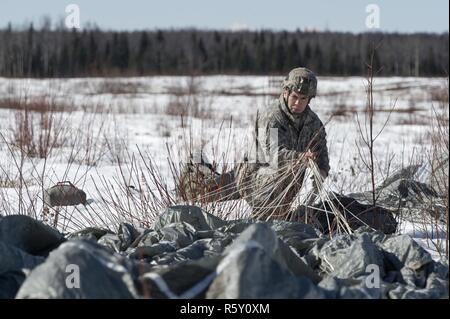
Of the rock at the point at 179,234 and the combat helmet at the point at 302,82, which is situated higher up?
the combat helmet at the point at 302,82

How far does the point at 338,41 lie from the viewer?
205 ft

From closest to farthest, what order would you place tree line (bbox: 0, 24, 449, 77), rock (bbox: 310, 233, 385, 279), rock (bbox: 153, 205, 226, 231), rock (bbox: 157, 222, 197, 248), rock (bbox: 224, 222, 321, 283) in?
rock (bbox: 224, 222, 321, 283) → rock (bbox: 310, 233, 385, 279) → rock (bbox: 157, 222, 197, 248) → rock (bbox: 153, 205, 226, 231) → tree line (bbox: 0, 24, 449, 77)

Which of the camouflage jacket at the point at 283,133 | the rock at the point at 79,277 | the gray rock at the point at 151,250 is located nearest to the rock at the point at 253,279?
the rock at the point at 79,277

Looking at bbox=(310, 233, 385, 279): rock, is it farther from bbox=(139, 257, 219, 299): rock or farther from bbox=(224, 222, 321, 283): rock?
bbox=(139, 257, 219, 299): rock

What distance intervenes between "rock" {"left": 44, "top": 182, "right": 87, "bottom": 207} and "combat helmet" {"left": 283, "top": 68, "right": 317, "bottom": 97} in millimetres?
1863

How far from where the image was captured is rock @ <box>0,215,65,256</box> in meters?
3.61

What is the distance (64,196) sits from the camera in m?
5.82

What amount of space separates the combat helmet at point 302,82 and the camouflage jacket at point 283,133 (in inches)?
6.2

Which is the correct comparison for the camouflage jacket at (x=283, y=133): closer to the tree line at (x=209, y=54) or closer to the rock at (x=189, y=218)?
the rock at (x=189, y=218)

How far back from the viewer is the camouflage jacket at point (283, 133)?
5207 millimetres

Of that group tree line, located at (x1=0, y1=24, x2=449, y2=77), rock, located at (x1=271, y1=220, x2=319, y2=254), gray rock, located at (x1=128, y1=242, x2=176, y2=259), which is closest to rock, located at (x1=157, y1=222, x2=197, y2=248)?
gray rock, located at (x1=128, y1=242, x2=176, y2=259)

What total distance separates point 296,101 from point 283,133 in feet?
0.83

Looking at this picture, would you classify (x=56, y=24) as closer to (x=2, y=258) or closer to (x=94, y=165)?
(x=94, y=165)
